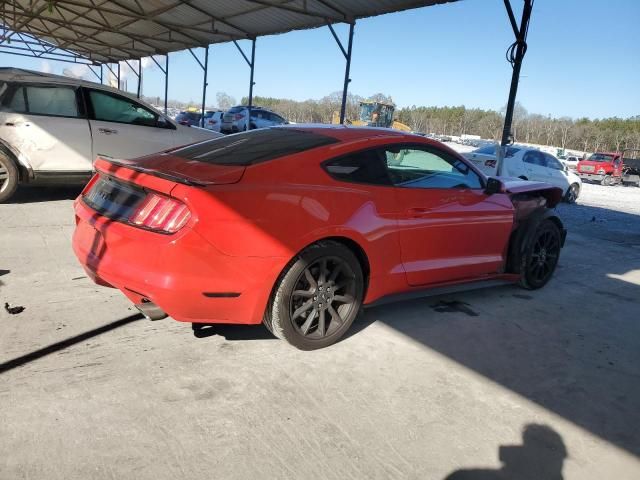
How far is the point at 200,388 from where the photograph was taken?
8.72 ft

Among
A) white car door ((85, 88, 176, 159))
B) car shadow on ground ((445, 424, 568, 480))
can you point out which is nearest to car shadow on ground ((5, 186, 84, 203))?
white car door ((85, 88, 176, 159))

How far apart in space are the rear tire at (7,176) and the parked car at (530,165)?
10572mm

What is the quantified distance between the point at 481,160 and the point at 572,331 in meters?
9.74

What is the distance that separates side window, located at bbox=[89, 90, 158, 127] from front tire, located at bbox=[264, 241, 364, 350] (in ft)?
17.7

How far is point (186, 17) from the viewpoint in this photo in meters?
14.1

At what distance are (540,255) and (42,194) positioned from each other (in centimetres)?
708

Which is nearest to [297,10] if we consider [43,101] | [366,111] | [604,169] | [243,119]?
[43,101]

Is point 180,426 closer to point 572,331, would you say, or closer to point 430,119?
point 572,331

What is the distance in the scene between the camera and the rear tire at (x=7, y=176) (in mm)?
6242

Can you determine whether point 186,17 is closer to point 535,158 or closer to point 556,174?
point 535,158

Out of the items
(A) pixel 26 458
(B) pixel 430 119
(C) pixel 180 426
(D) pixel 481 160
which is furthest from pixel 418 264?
(B) pixel 430 119

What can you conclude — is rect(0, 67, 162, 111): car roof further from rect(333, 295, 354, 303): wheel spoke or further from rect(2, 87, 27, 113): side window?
rect(333, 295, 354, 303): wheel spoke

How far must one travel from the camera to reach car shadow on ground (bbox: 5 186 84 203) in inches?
274

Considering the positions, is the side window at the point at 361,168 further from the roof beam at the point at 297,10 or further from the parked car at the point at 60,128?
the roof beam at the point at 297,10
